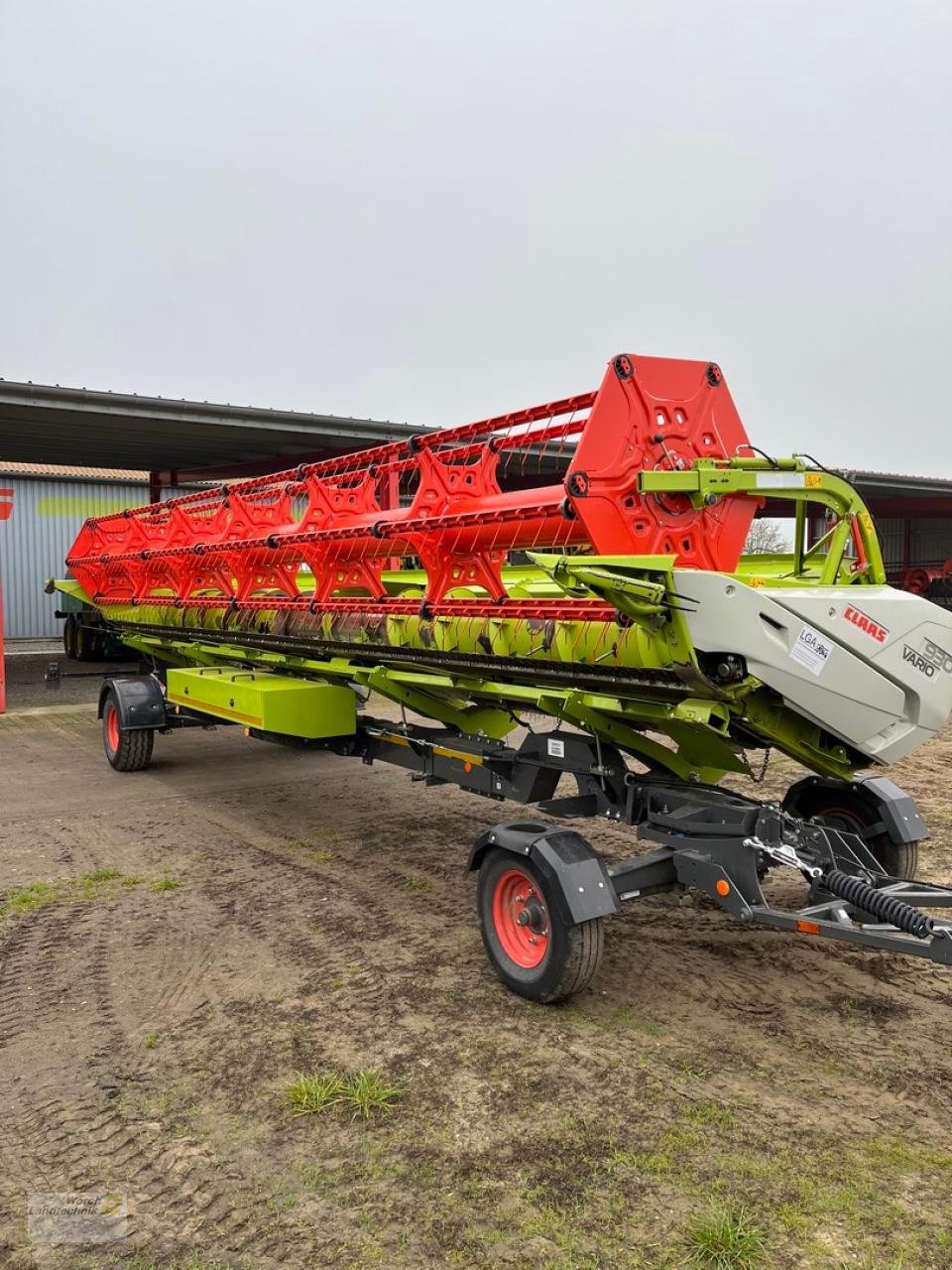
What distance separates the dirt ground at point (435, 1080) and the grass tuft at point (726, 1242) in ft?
0.04

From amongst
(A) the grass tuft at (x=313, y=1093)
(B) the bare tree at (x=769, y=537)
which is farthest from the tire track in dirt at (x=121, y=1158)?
(B) the bare tree at (x=769, y=537)

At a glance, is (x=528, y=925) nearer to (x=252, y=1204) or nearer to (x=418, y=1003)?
(x=418, y=1003)

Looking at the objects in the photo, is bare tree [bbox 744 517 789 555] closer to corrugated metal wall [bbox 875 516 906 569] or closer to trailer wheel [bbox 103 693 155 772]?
corrugated metal wall [bbox 875 516 906 569]

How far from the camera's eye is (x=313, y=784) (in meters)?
7.97

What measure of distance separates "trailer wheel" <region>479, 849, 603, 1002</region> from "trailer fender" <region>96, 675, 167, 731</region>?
5.03m

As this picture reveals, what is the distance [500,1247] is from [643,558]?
7.20 ft

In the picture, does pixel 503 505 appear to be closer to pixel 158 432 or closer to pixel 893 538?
pixel 158 432

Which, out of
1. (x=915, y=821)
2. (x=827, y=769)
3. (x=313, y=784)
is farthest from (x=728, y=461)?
(x=313, y=784)

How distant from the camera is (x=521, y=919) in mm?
3916

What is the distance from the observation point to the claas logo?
350 cm

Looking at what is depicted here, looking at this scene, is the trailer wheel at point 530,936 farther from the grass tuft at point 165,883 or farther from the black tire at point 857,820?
the grass tuft at point 165,883

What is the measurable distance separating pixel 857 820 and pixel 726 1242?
2.55 meters

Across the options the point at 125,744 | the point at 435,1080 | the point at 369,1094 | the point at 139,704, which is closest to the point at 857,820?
the point at 435,1080

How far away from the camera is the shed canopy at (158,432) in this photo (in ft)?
42.8
